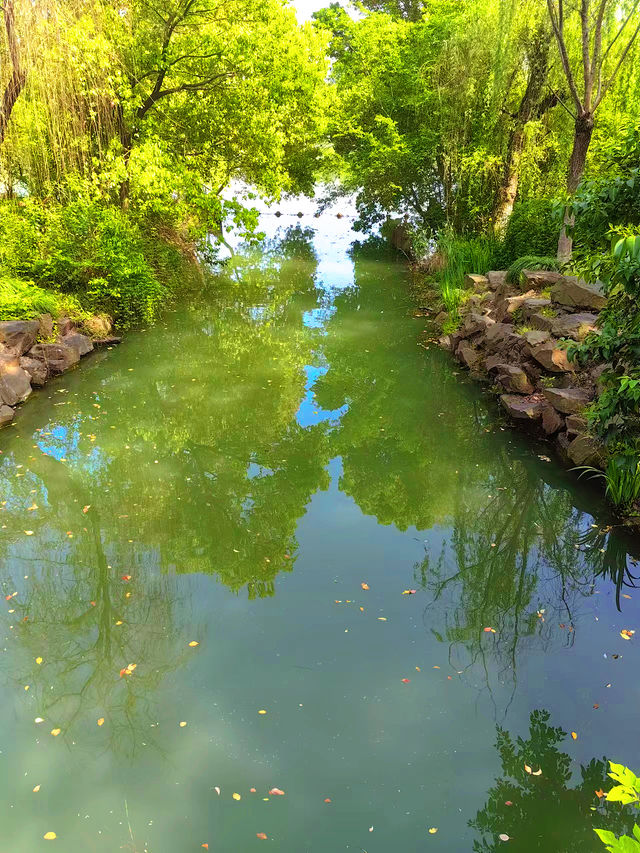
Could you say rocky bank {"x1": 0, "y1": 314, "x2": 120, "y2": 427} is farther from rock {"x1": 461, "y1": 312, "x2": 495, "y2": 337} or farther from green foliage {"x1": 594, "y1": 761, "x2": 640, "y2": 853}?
green foliage {"x1": 594, "y1": 761, "x2": 640, "y2": 853}

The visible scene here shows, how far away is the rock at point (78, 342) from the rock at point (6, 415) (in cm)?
187

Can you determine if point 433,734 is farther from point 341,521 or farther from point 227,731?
point 341,521

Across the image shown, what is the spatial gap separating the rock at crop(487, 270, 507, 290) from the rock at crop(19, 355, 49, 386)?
679 cm

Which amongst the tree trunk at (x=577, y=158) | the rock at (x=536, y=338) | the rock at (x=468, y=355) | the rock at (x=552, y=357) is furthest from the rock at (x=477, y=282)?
the rock at (x=552, y=357)

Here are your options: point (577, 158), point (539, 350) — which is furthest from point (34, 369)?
point (577, 158)

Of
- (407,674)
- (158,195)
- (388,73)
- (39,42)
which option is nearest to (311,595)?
(407,674)

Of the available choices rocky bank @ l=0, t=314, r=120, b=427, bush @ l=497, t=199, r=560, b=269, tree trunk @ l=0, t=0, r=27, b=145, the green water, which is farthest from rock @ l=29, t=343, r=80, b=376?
bush @ l=497, t=199, r=560, b=269

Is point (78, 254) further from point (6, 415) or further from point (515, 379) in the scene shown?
point (515, 379)

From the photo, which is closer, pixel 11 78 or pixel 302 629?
pixel 302 629

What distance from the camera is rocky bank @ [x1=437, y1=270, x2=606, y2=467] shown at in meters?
6.36

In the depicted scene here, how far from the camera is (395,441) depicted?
7008 mm

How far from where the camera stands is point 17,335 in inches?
308

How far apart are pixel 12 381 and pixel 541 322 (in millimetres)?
6532

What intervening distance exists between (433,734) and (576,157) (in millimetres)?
8710
